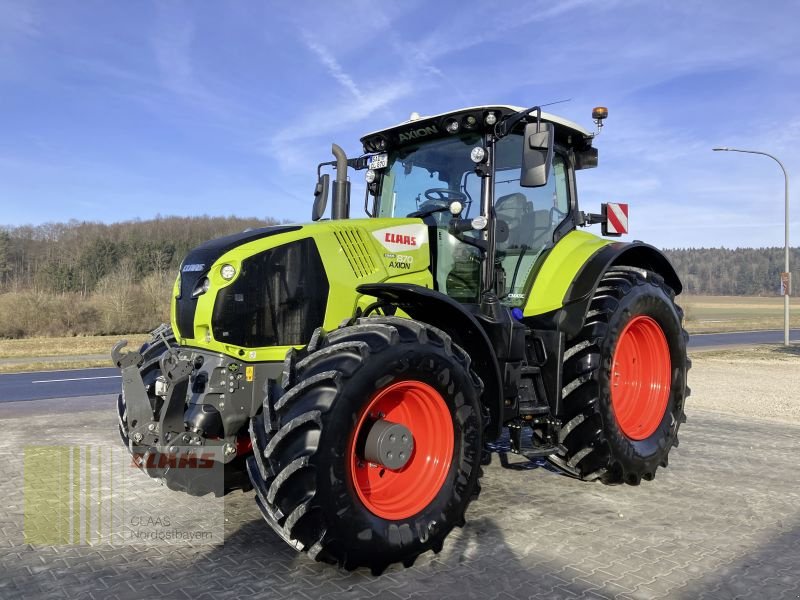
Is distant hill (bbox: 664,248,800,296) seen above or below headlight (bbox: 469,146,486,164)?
above

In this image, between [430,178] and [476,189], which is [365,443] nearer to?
[476,189]

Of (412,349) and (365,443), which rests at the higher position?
(412,349)

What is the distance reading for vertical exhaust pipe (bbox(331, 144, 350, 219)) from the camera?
199 inches

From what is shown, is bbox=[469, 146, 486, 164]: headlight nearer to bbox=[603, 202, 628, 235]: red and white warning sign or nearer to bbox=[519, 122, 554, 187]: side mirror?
bbox=[519, 122, 554, 187]: side mirror

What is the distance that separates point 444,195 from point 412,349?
1816mm

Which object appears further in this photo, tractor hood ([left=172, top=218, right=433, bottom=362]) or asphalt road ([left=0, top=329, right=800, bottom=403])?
asphalt road ([left=0, top=329, right=800, bottom=403])

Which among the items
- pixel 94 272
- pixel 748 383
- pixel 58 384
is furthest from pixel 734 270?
pixel 58 384

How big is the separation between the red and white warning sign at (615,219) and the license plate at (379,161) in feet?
7.57

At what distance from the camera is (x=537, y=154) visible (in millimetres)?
4234

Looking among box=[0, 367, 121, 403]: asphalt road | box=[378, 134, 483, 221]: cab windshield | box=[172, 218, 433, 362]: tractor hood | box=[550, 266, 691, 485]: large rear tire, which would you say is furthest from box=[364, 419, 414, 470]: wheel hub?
box=[0, 367, 121, 403]: asphalt road

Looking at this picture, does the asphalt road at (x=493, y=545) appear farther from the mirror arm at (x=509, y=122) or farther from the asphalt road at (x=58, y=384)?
the asphalt road at (x=58, y=384)

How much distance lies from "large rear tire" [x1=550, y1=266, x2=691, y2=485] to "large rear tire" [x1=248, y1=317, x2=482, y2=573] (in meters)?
1.20

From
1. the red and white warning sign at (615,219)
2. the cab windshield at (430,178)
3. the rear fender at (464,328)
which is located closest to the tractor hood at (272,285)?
the rear fender at (464,328)

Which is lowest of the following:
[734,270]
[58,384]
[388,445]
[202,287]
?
[58,384]
